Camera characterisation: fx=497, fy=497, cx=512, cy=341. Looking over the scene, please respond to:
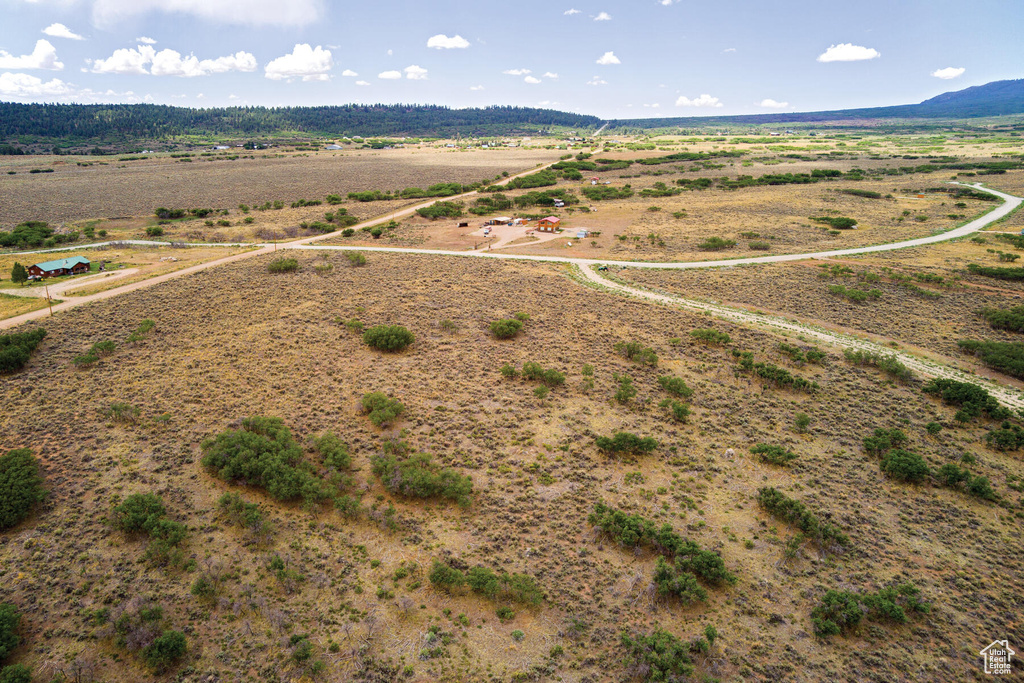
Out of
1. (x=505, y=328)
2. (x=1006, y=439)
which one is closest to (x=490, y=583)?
(x=505, y=328)

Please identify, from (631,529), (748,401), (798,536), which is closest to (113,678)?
(631,529)

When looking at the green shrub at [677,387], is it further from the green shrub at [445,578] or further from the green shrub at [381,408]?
the green shrub at [445,578]

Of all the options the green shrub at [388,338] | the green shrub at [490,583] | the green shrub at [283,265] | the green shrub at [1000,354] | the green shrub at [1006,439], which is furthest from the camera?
the green shrub at [283,265]

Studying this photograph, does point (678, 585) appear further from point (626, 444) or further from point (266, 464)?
point (266, 464)

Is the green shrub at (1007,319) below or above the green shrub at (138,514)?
above

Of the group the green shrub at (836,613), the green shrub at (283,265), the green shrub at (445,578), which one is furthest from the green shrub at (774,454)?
the green shrub at (283,265)

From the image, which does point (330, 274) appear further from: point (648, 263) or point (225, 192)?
point (225, 192)
